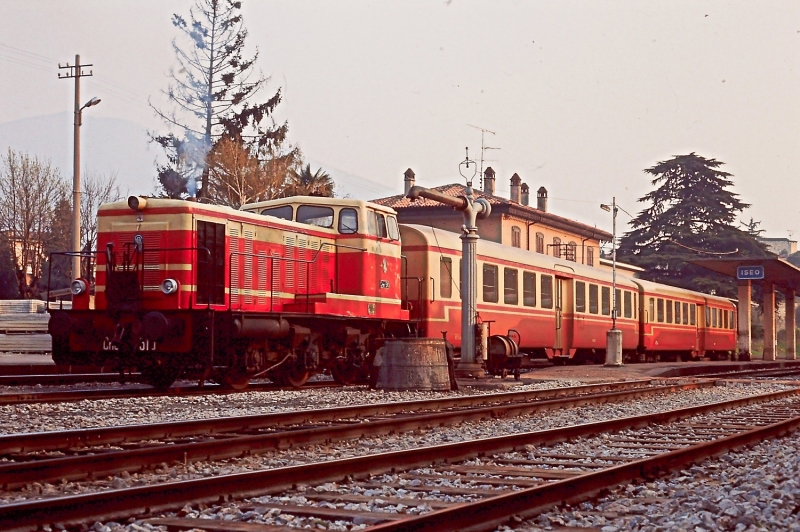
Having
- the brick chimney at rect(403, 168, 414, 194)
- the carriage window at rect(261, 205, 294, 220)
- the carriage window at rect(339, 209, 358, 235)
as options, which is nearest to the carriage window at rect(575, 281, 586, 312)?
the carriage window at rect(339, 209, 358, 235)

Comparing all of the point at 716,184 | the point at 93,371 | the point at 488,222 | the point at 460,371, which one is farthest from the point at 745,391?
the point at 716,184

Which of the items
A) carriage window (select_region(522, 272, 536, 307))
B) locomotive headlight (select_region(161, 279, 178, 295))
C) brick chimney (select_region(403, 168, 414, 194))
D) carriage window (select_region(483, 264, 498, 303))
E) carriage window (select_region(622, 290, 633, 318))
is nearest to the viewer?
locomotive headlight (select_region(161, 279, 178, 295))

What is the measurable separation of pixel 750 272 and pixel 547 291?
1776 cm

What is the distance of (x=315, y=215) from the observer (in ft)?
55.3

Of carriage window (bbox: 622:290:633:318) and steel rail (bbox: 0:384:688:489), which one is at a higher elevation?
carriage window (bbox: 622:290:633:318)

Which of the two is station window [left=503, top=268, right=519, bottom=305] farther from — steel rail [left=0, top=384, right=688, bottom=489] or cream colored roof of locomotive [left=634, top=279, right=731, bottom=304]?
cream colored roof of locomotive [left=634, top=279, right=731, bottom=304]

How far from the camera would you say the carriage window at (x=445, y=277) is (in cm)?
1967

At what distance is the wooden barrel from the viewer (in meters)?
15.4

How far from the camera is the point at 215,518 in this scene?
5.41 meters

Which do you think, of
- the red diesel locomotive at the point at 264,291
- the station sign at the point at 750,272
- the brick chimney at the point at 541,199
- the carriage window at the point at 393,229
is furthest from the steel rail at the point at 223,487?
the brick chimney at the point at 541,199

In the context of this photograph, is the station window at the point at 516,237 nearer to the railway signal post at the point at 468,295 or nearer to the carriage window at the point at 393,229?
the railway signal post at the point at 468,295

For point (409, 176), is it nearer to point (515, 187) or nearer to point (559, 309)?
point (515, 187)

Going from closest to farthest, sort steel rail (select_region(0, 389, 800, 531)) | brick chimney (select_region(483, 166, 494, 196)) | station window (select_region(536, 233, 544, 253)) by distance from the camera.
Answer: steel rail (select_region(0, 389, 800, 531)) < station window (select_region(536, 233, 544, 253)) < brick chimney (select_region(483, 166, 494, 196))

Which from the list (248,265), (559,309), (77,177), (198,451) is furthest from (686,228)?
(198,451)
